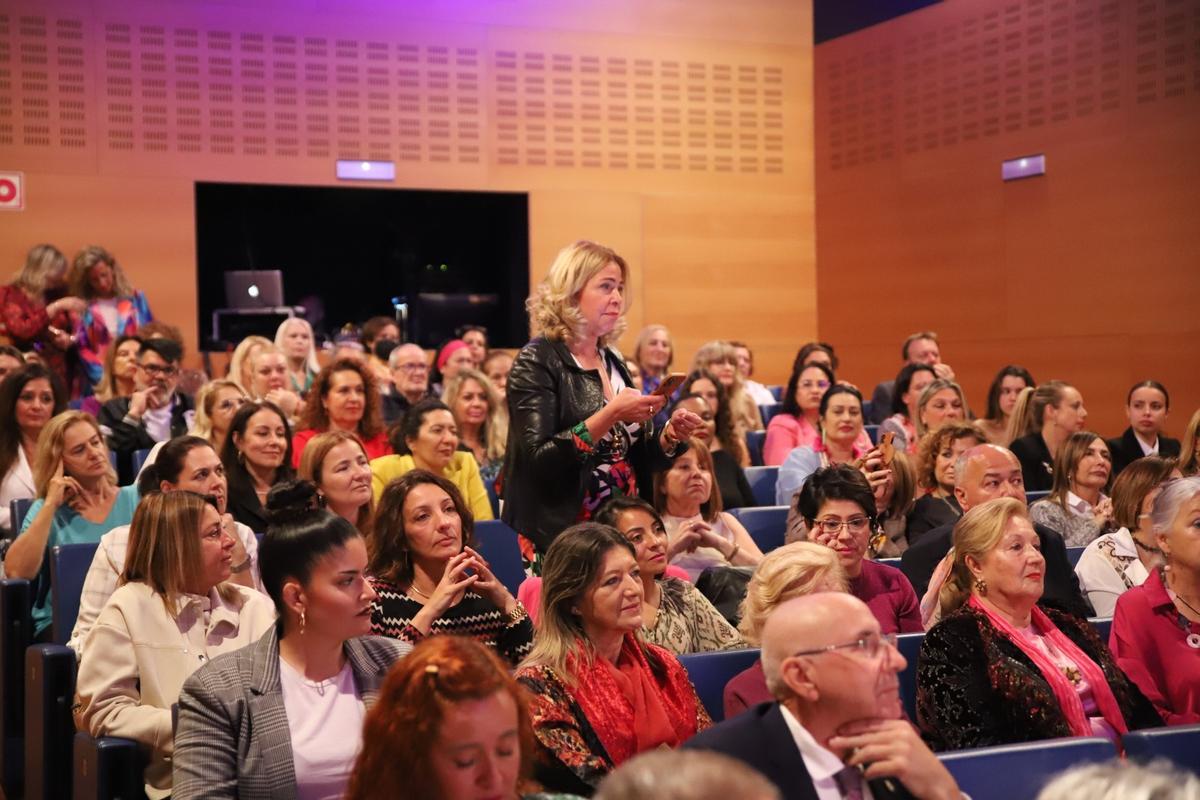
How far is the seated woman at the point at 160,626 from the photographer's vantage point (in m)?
2.95

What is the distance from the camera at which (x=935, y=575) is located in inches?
152

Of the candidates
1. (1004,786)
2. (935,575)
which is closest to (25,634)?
(935,575)

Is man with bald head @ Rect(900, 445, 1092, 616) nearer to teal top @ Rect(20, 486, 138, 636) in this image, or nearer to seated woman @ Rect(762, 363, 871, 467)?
seated woman @ Rect(762, 363, 871, 467)

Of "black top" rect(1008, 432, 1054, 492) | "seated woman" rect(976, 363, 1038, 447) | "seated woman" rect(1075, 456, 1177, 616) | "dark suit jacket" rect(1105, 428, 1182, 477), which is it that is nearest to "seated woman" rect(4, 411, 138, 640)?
"seated woman" rect(1075, 456, 1177, 616)

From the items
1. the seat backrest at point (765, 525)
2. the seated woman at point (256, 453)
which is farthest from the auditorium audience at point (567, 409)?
the seated woman at point (256, 453)

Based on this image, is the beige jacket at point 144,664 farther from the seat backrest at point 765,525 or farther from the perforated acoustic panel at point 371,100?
the perforated acoustic panel at point 371,100

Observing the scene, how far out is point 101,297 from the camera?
7863mm

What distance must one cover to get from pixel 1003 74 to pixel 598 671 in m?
8.67

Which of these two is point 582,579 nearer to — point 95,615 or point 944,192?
point 95,615

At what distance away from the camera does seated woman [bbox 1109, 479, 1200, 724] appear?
3.31 meters

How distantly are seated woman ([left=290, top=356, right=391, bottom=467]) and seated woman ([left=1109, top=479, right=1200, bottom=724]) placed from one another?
3.18m

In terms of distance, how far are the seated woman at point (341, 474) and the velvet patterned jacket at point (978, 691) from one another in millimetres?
1887

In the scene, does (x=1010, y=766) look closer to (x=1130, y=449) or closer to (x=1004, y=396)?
(x=1130, y=449)

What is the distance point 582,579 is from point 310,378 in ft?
15.5
